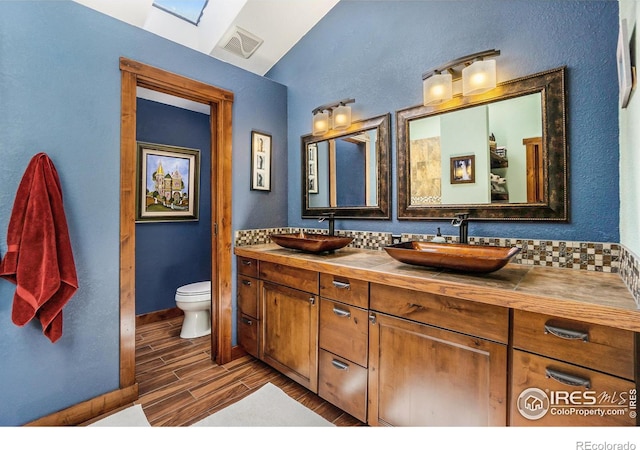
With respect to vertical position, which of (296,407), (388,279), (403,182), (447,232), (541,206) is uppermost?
(403,182)

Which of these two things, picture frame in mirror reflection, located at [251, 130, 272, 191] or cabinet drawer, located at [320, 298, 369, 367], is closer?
cabinet drawer, located at [320, 298, 369, 367]

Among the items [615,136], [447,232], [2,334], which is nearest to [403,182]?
[447,232]

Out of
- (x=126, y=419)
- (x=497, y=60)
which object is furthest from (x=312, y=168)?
(x=126, y=419)

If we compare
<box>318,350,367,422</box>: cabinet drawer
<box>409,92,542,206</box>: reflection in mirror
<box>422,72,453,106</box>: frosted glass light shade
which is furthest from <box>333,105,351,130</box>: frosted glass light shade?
<box>318,350,367,422</box>: cabinet drawer

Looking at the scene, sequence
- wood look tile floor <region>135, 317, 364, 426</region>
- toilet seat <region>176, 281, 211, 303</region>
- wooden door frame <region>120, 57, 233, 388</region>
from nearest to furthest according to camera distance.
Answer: wood look tile floor <region>135, 317, 364, 426</region>, wooden door frame <region>120, 57, 233, 388</region>, toilet seat <region>176, 281, 211, 303</region>

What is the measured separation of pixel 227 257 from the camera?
2.28 meters

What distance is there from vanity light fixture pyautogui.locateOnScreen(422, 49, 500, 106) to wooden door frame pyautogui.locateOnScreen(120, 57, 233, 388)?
1.54 metres

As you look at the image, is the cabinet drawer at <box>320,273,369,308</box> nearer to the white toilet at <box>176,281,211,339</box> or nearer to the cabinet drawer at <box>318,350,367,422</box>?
the cabinet drawer at <box>318,350,367,422</box>

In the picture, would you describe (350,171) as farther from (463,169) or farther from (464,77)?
(464,77)

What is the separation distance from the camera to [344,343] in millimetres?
1539

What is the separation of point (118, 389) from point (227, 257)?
107 centimetres

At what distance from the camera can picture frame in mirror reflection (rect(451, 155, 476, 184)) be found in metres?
1.70

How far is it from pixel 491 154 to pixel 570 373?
3.82 ft

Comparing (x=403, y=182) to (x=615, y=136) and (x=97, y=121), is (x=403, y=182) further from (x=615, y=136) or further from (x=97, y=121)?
(x=97, y=121)
